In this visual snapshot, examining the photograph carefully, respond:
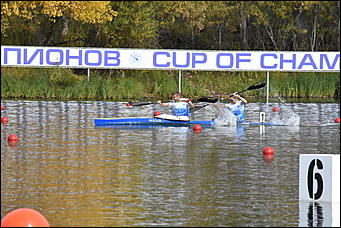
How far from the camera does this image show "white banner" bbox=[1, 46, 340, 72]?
4453cm

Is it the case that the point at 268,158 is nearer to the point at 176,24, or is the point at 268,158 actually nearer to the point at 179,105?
the point at 179,105

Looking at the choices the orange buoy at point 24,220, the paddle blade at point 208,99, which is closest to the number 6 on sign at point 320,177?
the orange buoy at point 24,220

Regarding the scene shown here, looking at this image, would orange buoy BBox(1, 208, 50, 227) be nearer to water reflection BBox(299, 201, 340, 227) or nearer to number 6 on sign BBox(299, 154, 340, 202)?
water reflection BBox(299, 201, 340, 227)

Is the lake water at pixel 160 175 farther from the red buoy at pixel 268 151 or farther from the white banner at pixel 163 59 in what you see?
the white banner at pixel 163 59

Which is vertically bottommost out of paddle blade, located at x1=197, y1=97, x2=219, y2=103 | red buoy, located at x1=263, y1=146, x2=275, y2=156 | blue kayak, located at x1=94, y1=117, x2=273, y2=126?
red buoy, located at x1=263, y1=146, x2=275, y2=156

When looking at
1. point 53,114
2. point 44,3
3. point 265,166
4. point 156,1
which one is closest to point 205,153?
point 265,166

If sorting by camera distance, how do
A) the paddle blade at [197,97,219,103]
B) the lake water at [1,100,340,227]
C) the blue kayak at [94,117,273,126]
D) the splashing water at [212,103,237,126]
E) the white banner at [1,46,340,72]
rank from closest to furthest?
the lake water at [1,100,340,227] → the blue kayak at [94,117,273,126] → the splashing water at [212,103,237,126] → the paddle blade at [197,97,219,103] → the white banner at [1,46,340,72]

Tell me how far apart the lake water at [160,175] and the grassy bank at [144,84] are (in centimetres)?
1630

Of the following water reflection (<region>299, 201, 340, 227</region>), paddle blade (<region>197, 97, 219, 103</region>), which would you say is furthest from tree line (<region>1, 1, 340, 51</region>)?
water reflection (<region>299, 201, 340, 227</region>)

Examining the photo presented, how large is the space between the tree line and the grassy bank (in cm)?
313

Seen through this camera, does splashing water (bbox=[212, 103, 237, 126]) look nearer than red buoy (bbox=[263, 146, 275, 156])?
No

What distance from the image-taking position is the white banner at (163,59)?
146 ft

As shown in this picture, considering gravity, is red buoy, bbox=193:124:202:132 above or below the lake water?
above

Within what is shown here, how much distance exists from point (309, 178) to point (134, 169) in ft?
15.6
